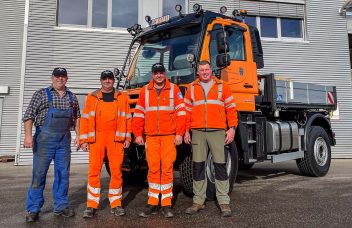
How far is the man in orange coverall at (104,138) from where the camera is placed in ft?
14.1

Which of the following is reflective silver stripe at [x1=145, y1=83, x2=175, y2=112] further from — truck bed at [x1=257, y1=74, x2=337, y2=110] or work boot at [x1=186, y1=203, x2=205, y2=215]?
truck bed at [x1=257, y1=74, x2=337, y2=110]

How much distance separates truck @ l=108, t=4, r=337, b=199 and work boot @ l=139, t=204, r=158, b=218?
0.73 m

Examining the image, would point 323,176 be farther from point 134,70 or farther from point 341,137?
point 341,137

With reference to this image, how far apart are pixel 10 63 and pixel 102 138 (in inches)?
412

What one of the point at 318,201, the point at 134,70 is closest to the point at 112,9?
the point at 134,70

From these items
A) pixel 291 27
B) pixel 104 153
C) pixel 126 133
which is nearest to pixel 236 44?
pixel 126 133

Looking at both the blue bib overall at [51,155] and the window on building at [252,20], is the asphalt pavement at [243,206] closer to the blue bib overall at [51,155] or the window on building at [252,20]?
the blue bib overall at [51,155]

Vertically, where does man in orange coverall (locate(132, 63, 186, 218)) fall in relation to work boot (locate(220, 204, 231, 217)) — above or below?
above

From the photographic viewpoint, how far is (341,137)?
1355 cm

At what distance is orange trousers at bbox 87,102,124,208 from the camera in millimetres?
4293

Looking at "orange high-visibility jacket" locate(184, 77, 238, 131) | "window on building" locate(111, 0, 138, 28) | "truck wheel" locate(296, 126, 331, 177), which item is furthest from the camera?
"window on building" locate(111, 0, 138, 28)

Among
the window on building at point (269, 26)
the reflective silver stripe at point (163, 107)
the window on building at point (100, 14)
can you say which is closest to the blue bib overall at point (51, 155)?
the reflective silver stripe at point (163, 107)

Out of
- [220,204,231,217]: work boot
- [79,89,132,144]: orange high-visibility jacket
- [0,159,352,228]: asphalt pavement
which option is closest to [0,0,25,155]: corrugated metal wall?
[0,159,352,228]: asphalt pavement

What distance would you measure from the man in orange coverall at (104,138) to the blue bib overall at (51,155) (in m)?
0.30
